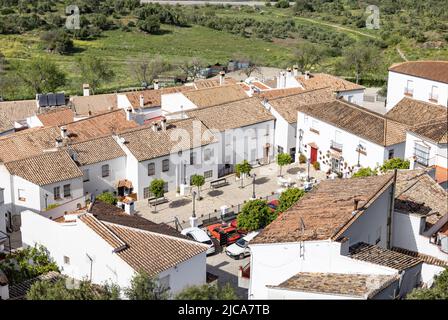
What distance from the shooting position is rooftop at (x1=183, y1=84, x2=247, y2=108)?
4522cm

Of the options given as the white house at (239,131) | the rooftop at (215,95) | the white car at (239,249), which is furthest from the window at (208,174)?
the white car at (239,249)

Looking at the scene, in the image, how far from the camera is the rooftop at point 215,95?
4522cm

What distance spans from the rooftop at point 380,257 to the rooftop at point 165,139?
17977 millimetres

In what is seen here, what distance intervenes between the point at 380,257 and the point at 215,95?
28.2 m

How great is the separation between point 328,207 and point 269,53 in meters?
64.4

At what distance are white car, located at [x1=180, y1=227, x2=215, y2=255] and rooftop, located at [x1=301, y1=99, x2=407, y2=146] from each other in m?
11.7

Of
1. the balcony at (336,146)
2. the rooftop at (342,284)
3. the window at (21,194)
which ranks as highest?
the rooftop at (342,284)

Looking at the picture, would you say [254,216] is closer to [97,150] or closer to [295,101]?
[97,150]

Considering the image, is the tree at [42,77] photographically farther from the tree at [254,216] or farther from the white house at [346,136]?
the tree at [254,216]

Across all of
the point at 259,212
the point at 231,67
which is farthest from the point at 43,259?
the point at 231,67

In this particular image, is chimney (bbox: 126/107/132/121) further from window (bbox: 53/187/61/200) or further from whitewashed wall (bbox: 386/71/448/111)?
whitewashed wall (bbox: 386/71/448/111)

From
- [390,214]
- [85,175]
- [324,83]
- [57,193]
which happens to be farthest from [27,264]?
[324,83]

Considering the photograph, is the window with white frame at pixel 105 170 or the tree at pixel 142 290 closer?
the tree at pixel 142 290

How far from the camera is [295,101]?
143 ft
